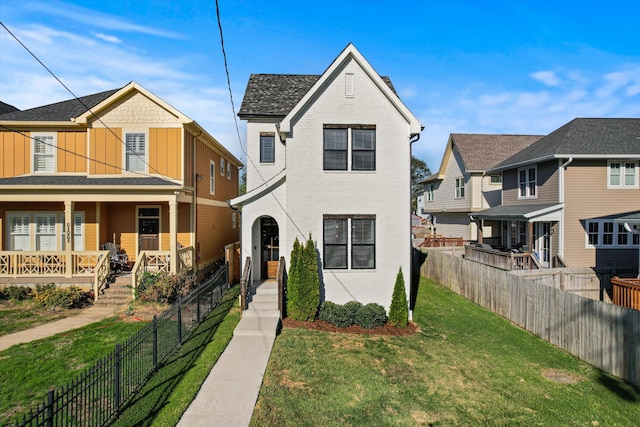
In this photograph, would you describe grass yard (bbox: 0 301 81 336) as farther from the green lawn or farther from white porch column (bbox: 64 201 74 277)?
the green lawn

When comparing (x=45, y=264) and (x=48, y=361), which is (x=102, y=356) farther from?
(x=45, y=264)

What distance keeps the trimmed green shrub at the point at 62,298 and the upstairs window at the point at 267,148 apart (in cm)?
855

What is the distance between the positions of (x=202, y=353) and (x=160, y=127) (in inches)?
435

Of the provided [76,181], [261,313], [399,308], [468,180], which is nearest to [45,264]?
[76,181]

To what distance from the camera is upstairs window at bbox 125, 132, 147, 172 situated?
15805 millimetres

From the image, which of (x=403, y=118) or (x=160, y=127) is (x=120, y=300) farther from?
(x=403, y=118)

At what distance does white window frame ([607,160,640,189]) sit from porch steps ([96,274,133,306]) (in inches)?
901

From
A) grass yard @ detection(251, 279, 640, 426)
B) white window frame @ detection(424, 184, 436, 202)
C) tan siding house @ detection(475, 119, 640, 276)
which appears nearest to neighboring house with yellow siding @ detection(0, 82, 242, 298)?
grass yard @ detection(251, 279, 640, 426)

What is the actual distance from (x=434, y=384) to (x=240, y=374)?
4.27 meters

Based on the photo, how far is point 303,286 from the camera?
1155cm

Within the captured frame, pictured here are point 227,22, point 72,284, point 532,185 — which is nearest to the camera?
point 227,22

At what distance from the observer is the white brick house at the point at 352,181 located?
12.1 meters

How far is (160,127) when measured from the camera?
52.0 ft

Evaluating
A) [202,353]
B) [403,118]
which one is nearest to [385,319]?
[202,353]
